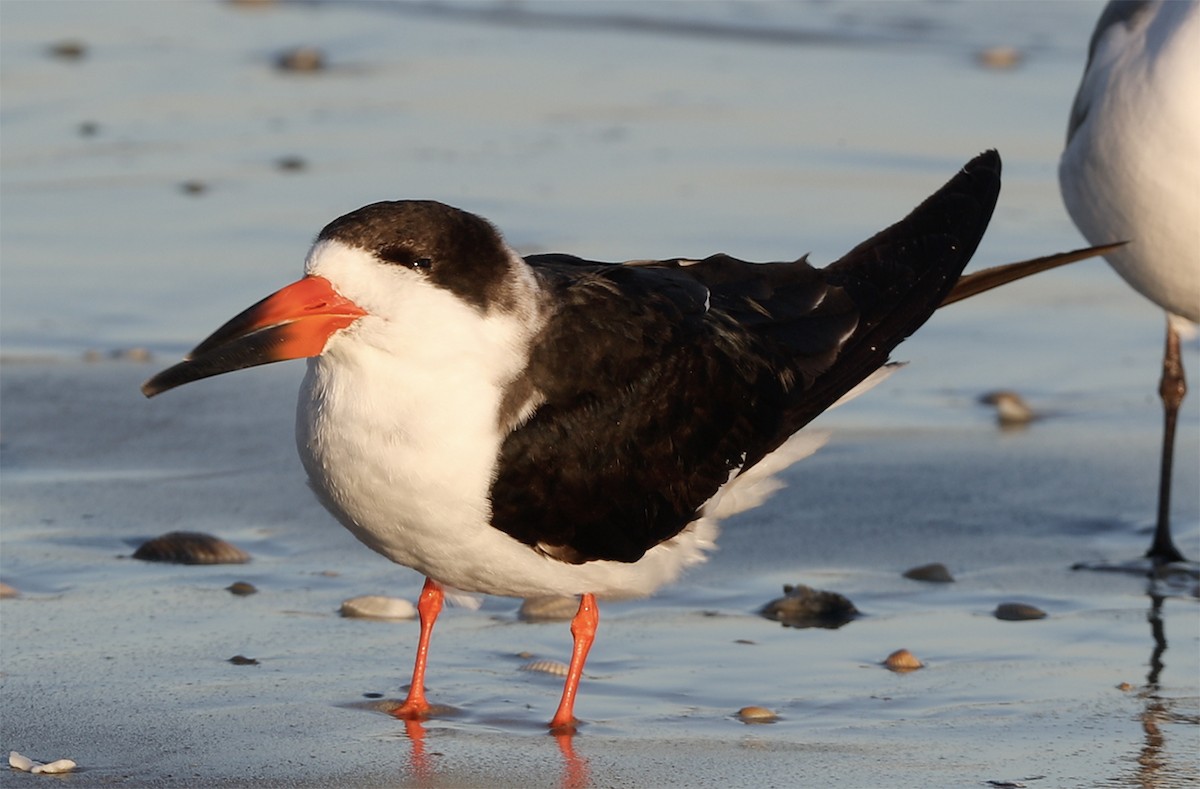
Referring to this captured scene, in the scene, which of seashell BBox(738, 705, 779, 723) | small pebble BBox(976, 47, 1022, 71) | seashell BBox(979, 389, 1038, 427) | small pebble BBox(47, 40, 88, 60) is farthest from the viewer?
small pebble BBox(976, 47, 1022, 71)

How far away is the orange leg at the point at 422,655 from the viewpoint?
13.1 ft

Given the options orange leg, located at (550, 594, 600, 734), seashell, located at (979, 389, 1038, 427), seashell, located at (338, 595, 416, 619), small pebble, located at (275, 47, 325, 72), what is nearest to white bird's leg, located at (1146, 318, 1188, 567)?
seashell, located at (979, 389, 1038, 427)

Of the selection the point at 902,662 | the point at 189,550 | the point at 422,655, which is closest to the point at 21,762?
the point at 422,655

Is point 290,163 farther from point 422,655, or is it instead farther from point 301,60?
point 422,655

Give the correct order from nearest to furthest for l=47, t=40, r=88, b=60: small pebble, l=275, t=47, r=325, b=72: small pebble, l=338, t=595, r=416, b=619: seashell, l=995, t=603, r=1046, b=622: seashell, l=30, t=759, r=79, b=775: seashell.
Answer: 1. l=30, t=759, r=79, b=775: seashell
2. l=338, t=595, r=416, b=619: seashell
3. l=995, t=603, r=1046, b=622: seashell
4. l=47, t=40, r=88, b=60: small pebble
5. l=275, t=47, r=325, b=72: small pebble

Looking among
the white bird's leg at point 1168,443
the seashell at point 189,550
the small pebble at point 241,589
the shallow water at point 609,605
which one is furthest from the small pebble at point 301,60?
the small pebble at point 241,589

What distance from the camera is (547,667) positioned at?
14.1ft

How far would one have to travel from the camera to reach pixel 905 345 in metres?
6.79

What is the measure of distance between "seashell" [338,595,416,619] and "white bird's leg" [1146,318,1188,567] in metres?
1.94

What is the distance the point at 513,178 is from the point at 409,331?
4.69 m

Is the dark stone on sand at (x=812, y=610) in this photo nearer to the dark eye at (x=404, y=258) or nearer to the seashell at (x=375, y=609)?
the seashell at (x=375, y=609)

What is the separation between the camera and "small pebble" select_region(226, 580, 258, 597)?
463 centimetres

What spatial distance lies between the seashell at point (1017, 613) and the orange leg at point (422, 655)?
4.45 feet

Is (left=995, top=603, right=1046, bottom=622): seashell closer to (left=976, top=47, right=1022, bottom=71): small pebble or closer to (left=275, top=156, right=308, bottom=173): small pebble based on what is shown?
(left=275, top=156, right=308, bottom=173): small pebble
